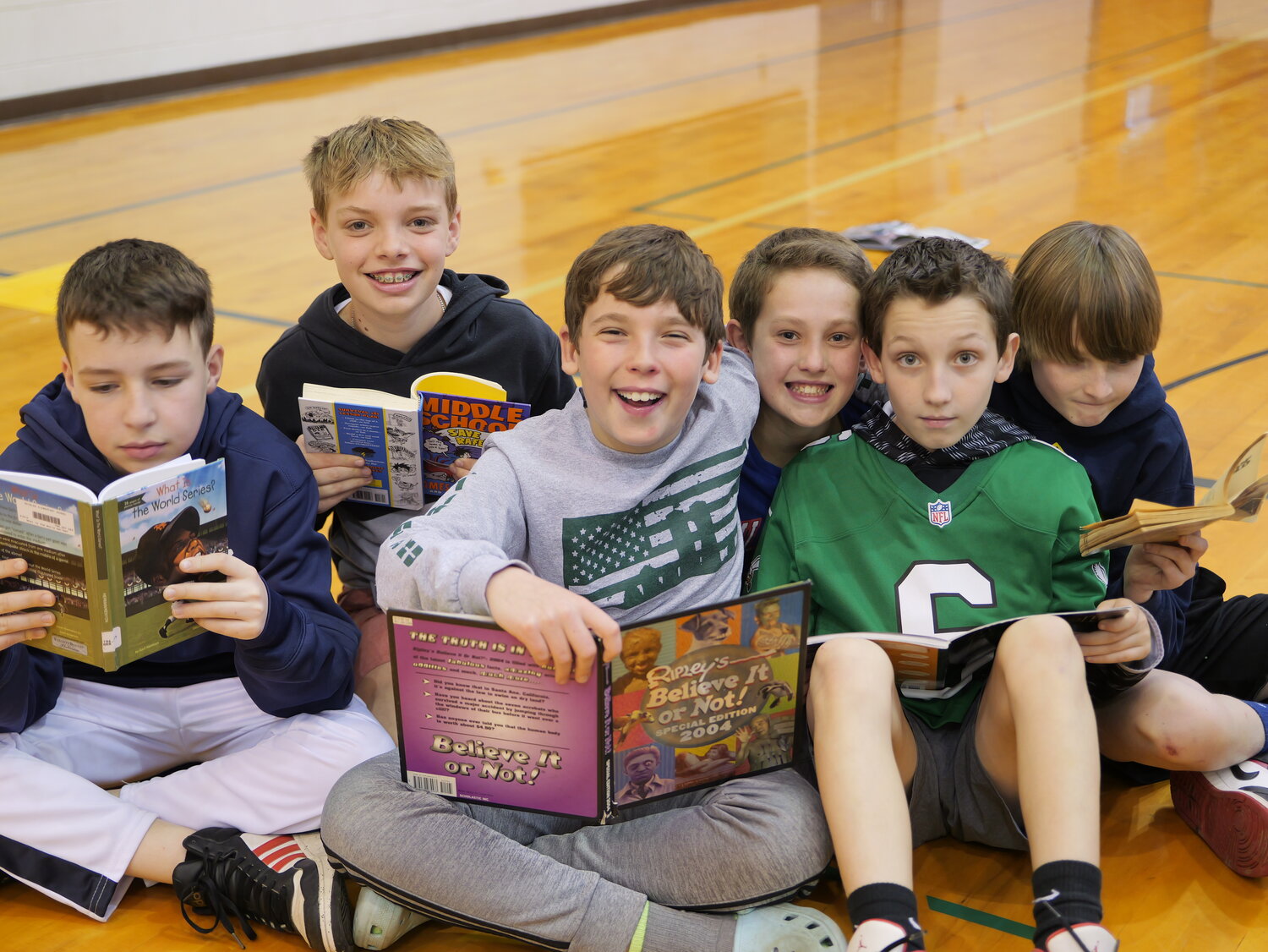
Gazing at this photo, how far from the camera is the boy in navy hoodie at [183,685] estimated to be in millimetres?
1675

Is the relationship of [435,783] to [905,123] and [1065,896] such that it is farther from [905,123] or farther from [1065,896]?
[905,123]

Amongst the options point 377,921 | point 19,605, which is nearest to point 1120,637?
point 377,921

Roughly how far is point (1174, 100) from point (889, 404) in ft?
20.8

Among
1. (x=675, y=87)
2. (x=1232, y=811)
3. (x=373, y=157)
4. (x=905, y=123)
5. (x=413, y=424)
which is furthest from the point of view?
(x=675, y=87)

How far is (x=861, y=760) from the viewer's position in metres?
1.54

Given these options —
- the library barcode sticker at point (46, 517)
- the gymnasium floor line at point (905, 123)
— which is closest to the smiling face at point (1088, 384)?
the library barcode sticker at point (46, 517)

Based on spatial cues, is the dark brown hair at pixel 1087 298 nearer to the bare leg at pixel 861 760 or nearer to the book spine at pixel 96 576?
the bare leg at pixel 861 760

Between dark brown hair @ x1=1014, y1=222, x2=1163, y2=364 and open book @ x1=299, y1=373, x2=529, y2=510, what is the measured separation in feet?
2.53

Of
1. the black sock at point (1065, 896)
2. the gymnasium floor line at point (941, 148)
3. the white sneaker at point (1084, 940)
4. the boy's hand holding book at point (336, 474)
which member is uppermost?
the boy's hand holding book at point (336, 474)

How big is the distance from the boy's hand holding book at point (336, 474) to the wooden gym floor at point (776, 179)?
0.61m

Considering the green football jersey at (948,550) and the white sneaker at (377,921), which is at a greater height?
the green football jersey at (948,550)

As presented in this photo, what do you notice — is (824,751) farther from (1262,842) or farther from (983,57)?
(983,57)

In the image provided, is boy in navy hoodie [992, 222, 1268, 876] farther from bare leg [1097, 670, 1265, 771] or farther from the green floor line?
the green floor line

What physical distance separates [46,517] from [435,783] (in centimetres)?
57
